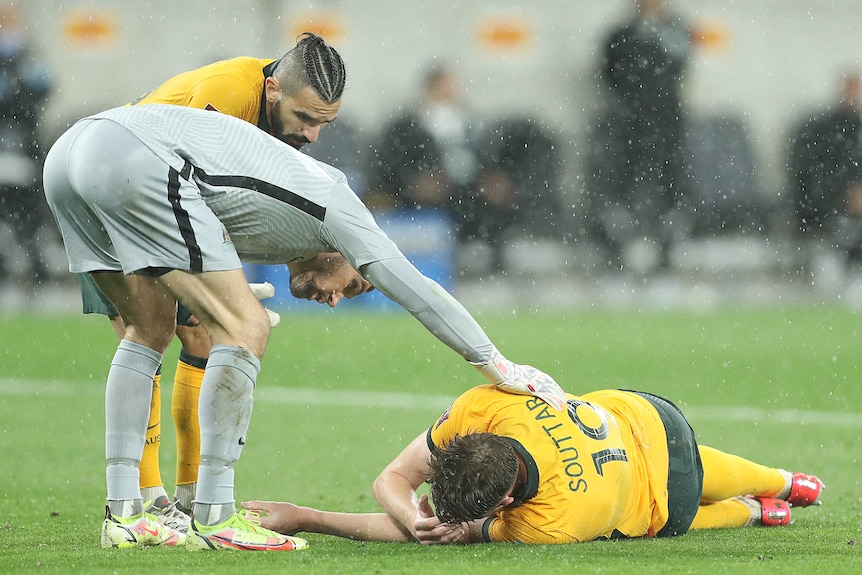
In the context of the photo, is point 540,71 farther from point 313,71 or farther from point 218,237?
point 218,237

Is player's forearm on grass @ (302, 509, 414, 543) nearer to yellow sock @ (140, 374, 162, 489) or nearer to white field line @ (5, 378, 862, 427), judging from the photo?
yellow sock @ (140, 374, 162, 489)

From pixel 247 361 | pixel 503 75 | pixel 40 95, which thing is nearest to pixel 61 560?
pixel 247 361

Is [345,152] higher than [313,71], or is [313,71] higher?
[345,152]

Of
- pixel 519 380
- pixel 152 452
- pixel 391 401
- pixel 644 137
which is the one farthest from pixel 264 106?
pixel 644 137

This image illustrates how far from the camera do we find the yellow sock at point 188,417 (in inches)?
206

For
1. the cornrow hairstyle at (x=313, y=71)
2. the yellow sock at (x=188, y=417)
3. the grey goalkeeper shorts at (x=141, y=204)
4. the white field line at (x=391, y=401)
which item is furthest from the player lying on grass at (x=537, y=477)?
the white field line at (x=391, y=401)

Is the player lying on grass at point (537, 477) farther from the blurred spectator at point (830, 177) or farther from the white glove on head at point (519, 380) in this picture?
the blurred spectator at point (830, 177)

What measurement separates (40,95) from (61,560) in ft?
38.1

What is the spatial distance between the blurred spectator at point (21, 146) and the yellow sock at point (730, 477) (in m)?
11.4

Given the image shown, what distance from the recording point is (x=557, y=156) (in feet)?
59.5

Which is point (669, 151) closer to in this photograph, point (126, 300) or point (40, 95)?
point (40, 95)

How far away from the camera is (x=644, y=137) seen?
1638cm

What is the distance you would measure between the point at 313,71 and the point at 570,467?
1885 mm

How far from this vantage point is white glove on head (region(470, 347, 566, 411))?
175 inches
